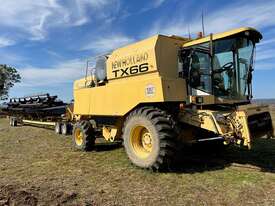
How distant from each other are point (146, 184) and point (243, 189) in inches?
71.1

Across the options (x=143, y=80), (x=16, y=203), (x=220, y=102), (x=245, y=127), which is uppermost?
(x=143, y=80)

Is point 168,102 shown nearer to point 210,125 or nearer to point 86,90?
point 210,125

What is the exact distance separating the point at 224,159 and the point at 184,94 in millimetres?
2167

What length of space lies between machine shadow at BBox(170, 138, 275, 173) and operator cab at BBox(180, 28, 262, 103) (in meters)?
1.60

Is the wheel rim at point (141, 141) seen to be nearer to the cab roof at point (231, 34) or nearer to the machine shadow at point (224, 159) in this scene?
the machine shadow at point (224, 159)

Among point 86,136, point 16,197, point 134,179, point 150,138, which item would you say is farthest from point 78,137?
point 16,197

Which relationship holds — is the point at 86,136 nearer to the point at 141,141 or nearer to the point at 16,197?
the point at 141,141

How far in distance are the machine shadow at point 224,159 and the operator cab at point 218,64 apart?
5.26ft

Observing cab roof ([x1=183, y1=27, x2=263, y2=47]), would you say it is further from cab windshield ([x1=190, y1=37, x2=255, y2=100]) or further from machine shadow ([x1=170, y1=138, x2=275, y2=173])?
machine shadow ([x1=170, y1=138, x2=275, y2=173])

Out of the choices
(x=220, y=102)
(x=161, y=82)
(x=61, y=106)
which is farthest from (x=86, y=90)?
(x=61, y=106)

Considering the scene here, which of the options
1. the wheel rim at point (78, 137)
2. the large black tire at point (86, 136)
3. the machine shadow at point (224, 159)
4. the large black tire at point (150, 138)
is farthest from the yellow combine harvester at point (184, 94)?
the wheel rim at point (78, 137)

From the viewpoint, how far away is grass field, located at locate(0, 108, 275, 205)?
217 inches

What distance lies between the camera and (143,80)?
25.6 feet

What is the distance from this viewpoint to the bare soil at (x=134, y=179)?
18.1 ft
